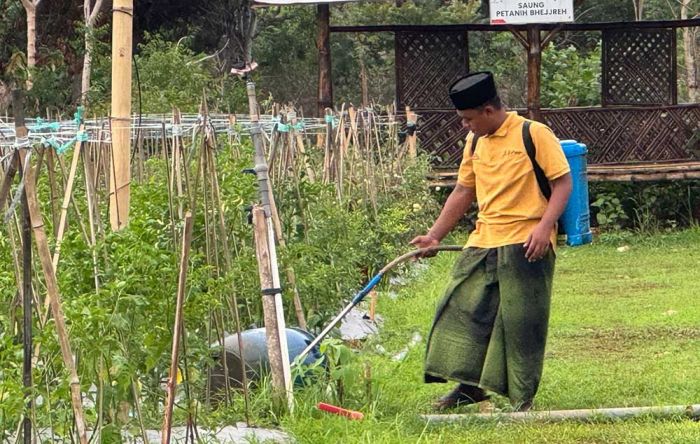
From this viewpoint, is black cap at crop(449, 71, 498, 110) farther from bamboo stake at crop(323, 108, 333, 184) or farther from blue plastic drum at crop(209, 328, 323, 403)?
bamboo stake at crop(323, 108, 333, 184)

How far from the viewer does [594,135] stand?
16.6 metres

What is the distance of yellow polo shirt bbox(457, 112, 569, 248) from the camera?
20.2 feet

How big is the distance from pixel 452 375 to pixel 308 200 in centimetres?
244

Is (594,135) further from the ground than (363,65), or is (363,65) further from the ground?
(363,65)

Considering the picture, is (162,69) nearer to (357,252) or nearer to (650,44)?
(650,44)

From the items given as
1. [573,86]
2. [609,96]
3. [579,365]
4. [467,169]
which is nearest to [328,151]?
[579,365]

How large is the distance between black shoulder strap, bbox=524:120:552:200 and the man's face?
17 centimetres

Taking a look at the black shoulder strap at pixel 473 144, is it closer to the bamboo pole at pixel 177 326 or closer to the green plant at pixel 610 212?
the bamboo pole at pixel 177 326

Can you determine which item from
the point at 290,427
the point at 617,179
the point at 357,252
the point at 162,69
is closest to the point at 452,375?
the point at 290,427

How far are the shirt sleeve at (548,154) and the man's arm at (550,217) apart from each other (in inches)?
1.3

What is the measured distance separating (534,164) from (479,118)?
34 cm

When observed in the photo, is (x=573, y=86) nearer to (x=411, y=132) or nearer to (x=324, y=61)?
(x=324, y=61)

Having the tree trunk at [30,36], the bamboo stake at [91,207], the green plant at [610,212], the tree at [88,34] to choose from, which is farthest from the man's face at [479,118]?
the tree trunk at [30,36]

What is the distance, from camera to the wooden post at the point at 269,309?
19.7 feet
